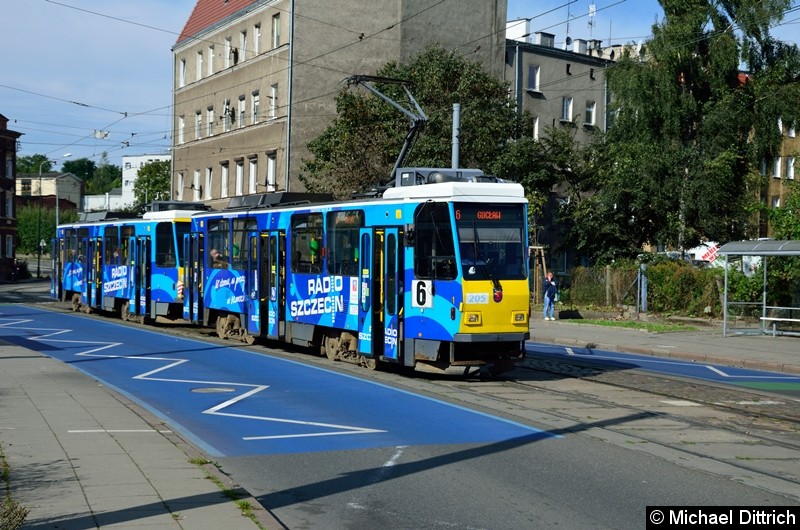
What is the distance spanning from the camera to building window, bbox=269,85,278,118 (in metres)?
50.2

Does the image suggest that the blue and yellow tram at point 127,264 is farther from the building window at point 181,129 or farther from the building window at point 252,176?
the building window at point 181,129

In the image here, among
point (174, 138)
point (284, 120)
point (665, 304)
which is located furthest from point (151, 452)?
point (174, 138)

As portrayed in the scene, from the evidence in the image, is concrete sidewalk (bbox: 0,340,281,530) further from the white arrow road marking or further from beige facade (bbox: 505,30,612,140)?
beige facade (bbox: 505,30,612,140)

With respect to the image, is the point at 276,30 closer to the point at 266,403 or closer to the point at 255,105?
the point at 255,105

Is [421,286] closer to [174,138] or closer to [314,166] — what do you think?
[314,166]

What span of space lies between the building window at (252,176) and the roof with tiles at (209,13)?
25.8 ft

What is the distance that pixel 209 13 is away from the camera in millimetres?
59688

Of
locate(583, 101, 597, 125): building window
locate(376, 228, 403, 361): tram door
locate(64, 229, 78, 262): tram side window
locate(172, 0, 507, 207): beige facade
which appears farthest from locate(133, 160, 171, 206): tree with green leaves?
locate(376, 228, 403, 361): tram door

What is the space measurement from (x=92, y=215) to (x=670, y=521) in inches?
1313

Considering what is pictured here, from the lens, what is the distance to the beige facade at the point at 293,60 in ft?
160

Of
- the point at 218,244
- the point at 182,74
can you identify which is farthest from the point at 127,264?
the point at 182,74

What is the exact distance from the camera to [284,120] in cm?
4922

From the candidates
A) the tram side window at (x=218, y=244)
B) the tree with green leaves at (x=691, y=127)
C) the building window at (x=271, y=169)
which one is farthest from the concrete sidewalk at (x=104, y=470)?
the building window at (x=271, y=169)

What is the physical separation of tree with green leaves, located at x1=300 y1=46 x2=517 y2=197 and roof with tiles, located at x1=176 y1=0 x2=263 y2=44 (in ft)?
44.4
